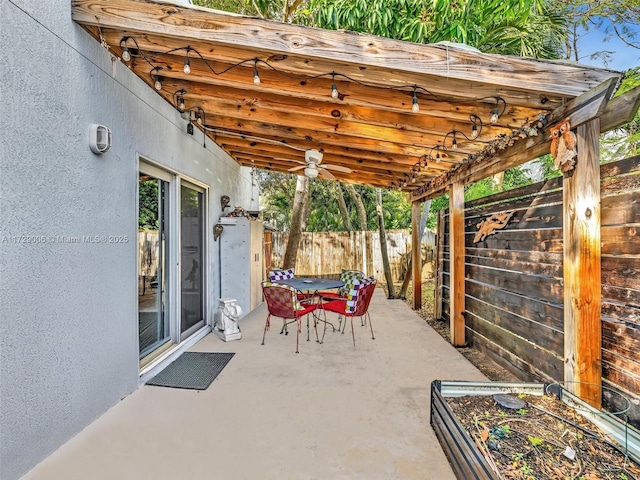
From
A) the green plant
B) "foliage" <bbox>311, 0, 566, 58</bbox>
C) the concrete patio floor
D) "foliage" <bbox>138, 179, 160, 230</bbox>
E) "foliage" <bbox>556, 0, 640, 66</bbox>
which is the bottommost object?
the concrete patio floor

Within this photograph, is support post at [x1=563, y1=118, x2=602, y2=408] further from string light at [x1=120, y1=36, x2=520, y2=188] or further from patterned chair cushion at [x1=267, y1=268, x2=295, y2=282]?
patterned chair cushion at [x1=267, y1=268, x2=295, y2=282]

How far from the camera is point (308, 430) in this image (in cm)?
234

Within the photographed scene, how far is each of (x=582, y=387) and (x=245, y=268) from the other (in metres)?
4.41

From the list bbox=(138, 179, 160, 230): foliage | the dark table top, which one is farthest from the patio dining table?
bbox=(138, 179, 160, 230): foliage

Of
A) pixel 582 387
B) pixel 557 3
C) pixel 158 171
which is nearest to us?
pixel 582 387

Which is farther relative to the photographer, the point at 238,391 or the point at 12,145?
the point at 238,391

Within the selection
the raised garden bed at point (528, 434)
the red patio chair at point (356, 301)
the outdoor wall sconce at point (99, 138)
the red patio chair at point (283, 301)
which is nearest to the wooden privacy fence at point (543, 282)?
the raised garden bed at point (528, 434)

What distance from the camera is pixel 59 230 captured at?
213 cm

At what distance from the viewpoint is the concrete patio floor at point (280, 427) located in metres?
1.96

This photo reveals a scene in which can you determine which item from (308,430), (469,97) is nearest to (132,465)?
(308,430)

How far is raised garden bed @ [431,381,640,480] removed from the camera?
174cm

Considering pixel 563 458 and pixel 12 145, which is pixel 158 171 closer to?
pixel 12 145

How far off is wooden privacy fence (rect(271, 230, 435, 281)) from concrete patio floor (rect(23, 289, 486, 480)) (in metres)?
6.19

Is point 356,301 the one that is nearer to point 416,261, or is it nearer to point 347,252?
point 416,261
